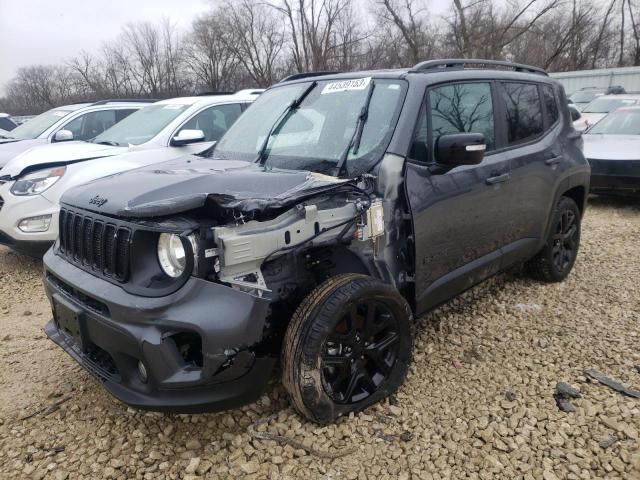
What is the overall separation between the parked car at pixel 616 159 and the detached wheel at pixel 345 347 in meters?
6.04

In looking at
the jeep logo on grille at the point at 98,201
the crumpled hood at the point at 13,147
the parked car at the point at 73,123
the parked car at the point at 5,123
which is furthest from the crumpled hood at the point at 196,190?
the parked car at the point at 5,123

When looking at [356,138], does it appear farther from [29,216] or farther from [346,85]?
[29,216]

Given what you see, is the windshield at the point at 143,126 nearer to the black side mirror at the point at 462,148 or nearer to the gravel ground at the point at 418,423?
the gravel ground at the point at 418,423

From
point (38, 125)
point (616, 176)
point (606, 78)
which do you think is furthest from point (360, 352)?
point (606, 78)

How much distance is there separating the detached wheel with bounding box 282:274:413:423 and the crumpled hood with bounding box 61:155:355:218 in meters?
0.50

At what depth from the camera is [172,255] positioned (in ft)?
7.02

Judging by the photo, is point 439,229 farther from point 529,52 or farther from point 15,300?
point 529,52

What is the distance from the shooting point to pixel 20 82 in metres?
47.3

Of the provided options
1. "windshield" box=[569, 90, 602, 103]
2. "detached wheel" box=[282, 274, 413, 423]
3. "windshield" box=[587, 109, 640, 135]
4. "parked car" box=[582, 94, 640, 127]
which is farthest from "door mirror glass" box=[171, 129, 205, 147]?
"windshield" box=[569, 90, 602, 103]

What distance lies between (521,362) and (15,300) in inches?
172

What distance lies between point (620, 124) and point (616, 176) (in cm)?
202

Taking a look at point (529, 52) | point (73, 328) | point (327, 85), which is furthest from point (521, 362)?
point (529, 52)

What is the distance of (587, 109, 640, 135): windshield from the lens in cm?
837

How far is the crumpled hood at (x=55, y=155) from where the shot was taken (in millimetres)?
5090
